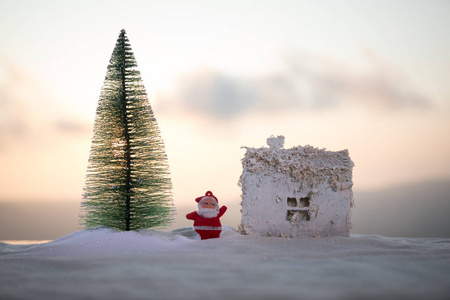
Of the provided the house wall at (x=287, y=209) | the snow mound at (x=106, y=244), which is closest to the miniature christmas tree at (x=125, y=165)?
the snow mound at (x=106, y=244)

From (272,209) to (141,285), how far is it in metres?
4.88

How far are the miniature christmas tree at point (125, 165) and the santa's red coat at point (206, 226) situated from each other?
0.54 meters

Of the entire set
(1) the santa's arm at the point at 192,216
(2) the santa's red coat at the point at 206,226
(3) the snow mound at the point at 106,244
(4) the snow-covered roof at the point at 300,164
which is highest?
(4) the snow-covered roof at the point at 300,164

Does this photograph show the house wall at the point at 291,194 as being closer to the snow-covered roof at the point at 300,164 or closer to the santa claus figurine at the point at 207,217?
the snow-covered roof at the point at 300,164

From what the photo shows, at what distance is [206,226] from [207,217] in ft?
0.60

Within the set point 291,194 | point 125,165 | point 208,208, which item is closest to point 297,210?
point 291,194

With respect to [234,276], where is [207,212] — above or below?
above

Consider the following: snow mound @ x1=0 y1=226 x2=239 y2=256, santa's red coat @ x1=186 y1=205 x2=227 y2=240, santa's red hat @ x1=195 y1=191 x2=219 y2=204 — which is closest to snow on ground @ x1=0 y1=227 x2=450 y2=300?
snow mound @ x1=0 y1=226 x2=239 y2=256

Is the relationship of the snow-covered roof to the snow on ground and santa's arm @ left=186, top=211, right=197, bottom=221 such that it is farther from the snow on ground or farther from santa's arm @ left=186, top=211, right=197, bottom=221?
the snow on ground

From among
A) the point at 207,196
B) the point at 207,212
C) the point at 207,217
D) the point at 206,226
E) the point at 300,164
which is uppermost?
the point at 300,164

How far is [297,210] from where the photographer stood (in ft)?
28.6

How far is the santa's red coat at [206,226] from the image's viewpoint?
8648 mm

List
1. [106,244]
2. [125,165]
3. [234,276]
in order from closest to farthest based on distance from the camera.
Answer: [234,276] < [106,244] < [125,165]

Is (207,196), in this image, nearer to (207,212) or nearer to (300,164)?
(207,212)
